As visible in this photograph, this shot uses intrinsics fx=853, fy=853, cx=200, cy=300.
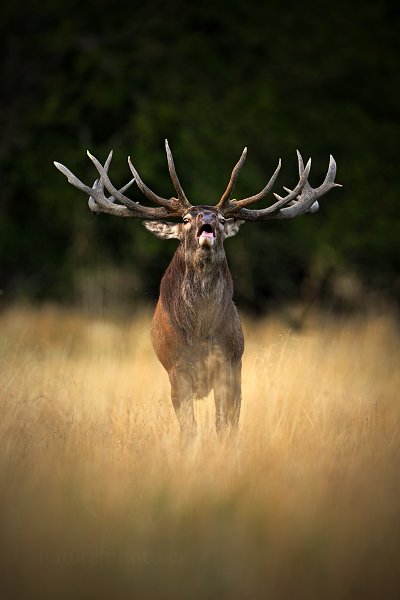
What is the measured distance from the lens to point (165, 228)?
6.46 m

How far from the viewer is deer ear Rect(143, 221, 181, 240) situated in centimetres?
641

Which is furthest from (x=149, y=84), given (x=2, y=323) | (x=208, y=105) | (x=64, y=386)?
(x=64, y=386)

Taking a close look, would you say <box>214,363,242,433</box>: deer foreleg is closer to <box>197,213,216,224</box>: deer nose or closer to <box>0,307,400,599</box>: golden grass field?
<box>0,307,400,599</box>: golden grass field

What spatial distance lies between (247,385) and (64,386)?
153cm

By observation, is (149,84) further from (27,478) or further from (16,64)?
(27,478)

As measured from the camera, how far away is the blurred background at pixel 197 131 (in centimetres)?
1230

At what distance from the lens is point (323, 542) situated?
13.1ft

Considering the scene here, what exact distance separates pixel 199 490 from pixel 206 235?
1.92 metres

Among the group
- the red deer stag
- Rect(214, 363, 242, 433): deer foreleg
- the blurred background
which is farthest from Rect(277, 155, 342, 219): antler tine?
the blurred background

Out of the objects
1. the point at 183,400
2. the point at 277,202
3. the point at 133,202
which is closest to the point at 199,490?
the point at 183,400

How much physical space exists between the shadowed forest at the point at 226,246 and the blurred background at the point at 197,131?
0.04 m

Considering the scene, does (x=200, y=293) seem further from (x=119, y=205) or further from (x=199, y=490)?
(x=199, y=490)

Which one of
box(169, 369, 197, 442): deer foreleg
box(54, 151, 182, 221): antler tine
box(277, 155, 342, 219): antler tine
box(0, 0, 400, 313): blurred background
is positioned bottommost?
box(169, 369, 197, 442): deer foreleg

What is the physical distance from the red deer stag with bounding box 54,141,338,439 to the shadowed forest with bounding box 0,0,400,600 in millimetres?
252
